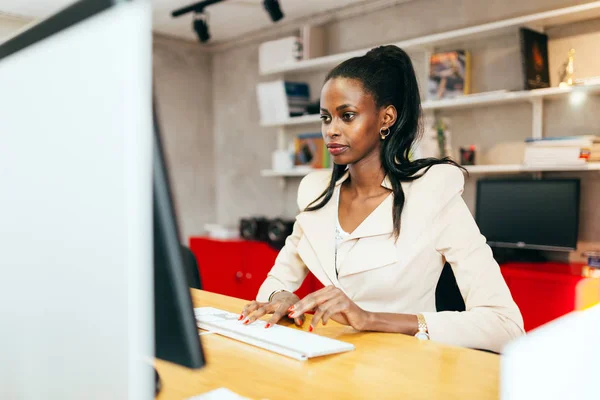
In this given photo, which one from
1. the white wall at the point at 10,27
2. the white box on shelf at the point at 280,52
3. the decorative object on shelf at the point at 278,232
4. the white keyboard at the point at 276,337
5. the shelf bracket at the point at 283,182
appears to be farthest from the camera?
the shelf bracket at the point at 283,182

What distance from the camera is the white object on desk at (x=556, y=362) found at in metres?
0.40

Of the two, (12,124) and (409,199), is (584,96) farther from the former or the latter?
(12,124)

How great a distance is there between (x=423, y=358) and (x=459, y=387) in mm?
145

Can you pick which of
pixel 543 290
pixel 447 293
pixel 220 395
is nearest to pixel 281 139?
pixel 543 290

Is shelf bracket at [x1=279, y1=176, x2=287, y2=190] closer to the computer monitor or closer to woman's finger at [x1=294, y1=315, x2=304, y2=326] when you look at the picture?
woman's finger at [x1=294, y1=315, x2=304, y2=326]

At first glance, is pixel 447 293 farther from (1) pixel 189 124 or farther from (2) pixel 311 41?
(1) pixel 189 124

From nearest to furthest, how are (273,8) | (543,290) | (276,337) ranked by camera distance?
(276,337)
(543,290)
(273,8)

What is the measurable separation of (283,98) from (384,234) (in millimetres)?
2985

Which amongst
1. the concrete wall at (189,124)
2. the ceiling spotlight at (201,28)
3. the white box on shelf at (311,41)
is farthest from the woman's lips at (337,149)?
the concrete wall at (189,124)

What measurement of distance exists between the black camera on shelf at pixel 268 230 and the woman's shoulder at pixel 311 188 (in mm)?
2265

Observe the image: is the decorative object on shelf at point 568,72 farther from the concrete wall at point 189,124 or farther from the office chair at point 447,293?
the concrete wall at point 189,124

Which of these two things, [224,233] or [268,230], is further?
[224,233]

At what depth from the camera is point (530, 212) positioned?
304 cm

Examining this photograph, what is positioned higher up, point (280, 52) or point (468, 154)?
point (280, 52)
